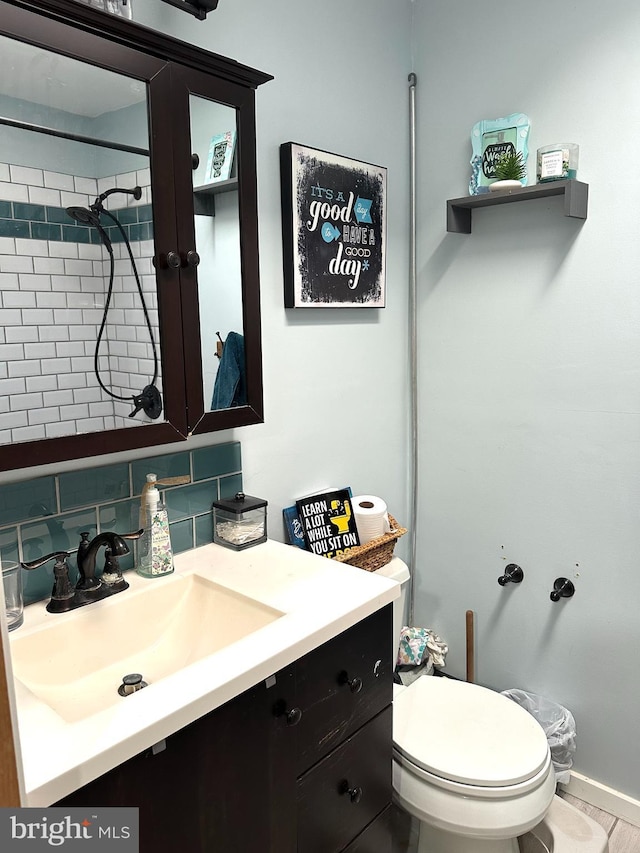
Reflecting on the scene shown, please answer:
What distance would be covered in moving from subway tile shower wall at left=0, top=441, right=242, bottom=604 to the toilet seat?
0.73 meters

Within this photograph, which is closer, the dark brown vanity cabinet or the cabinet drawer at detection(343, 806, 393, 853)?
the dark brown vanity cabinet

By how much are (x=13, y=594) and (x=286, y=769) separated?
0.60 meters

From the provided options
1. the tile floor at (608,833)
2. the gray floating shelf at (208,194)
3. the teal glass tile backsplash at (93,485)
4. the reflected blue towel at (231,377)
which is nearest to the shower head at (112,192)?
the gray floating shelf at (208,194)

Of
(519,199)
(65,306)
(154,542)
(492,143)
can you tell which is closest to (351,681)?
(154,542)

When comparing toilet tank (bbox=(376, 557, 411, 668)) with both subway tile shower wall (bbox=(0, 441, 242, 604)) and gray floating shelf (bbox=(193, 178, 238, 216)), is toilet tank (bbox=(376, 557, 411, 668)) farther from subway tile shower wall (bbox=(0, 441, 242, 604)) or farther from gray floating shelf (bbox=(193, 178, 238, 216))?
gray floating shelf (bbox=(193, 178, 238, 216))

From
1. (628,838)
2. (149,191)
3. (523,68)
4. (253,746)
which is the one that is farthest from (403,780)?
(523,68)

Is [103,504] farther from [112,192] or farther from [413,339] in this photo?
[413,339]

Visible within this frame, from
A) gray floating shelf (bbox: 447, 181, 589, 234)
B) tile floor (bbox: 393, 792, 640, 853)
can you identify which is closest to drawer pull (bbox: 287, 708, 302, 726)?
tile floor (bbox: 393, 792, 640, 853)

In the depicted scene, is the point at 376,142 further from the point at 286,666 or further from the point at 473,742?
the point at 473,742

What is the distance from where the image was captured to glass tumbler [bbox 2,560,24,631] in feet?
3.96

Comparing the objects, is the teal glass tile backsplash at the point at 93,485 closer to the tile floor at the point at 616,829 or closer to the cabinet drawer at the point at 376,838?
the cabinet drawer at the point at 376,838

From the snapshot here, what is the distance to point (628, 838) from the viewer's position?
6.16 ft

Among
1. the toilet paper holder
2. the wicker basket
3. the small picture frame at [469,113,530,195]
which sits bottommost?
the toilet paper holder

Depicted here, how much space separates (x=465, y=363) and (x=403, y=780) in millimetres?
1267
